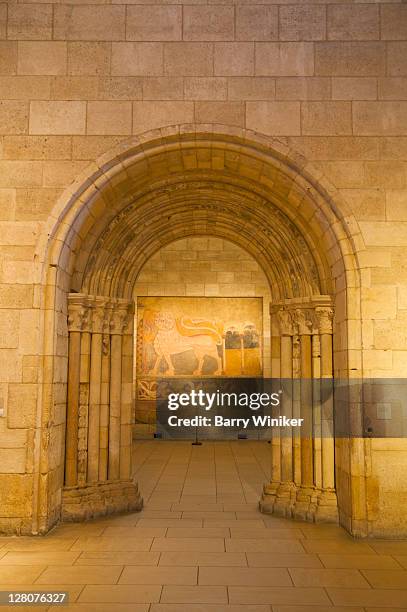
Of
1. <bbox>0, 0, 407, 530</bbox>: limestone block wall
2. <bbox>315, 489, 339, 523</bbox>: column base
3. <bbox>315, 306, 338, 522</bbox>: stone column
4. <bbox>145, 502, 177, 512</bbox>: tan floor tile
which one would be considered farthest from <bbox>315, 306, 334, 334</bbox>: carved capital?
<bbox>145, 502, 177, 512</bbox>: tan floor tile

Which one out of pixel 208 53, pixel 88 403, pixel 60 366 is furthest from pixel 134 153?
pixel 88 403

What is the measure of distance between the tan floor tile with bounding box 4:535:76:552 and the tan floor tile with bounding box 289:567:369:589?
1.68m

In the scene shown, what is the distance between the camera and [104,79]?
14.9ft

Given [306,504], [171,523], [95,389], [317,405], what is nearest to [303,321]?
[317,405]

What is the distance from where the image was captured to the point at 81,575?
3.44 metres

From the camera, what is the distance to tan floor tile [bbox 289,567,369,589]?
3334 mm

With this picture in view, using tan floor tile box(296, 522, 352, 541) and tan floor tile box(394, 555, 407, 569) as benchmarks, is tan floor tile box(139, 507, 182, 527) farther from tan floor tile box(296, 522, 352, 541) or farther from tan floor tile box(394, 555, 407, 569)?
tan floor tile box(394, 555, 407, 569)

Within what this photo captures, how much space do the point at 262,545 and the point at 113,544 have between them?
113 centimetres

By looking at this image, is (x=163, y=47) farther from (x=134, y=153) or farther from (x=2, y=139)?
(x=2, y=139)

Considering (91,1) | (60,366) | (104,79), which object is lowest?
(60,366)

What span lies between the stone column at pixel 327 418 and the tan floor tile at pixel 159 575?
155 centimetres

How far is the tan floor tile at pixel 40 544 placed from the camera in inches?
154

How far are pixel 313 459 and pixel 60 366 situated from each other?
2.38 m

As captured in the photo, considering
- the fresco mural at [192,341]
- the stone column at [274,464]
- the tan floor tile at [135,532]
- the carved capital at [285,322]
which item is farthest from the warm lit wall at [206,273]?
the tan floor tile at [135,532]
